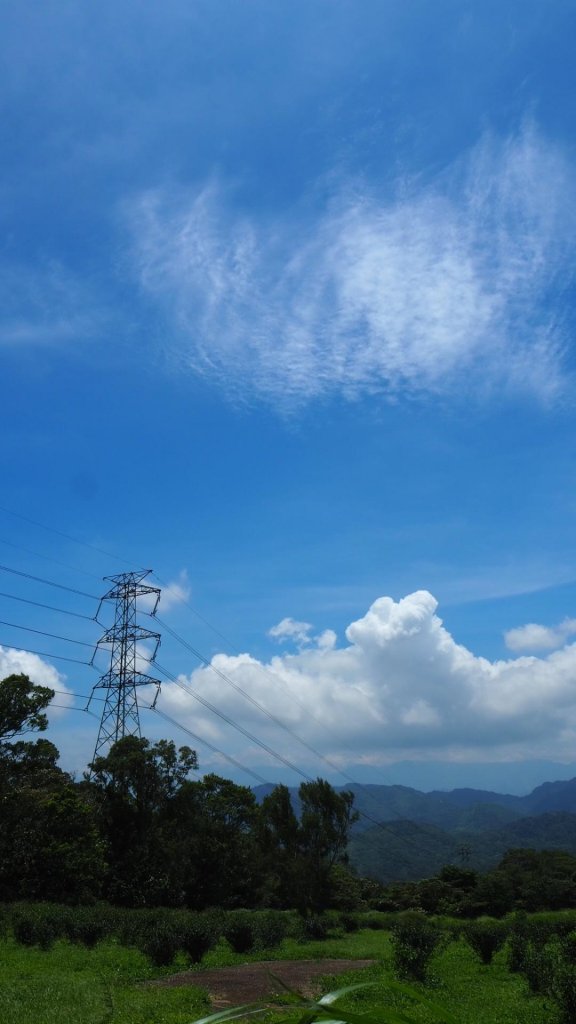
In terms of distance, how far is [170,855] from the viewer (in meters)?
42.9

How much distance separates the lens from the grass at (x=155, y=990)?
12492 millimetres

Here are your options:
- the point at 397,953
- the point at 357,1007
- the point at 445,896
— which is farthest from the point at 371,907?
the point at 357,1007

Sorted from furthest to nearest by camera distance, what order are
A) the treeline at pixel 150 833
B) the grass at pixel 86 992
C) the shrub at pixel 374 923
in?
the shrub at pixel 374 923 → the treeline at pixel 150 833 → the grass at pixel 86 992

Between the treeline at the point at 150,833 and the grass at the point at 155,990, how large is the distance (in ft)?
44.3

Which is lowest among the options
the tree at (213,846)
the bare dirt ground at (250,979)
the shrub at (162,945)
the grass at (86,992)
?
the bare dirt ground at (250,979)

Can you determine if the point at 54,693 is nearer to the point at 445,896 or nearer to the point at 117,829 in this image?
the point at 117,829

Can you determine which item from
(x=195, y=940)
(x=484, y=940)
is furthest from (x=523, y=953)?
(x=195, y=940)

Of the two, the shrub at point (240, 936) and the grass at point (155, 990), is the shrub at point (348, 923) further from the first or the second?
the shrub at point (240, 936)

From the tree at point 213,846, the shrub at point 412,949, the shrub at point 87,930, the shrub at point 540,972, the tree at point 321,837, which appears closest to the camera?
the shrub at point 540,972

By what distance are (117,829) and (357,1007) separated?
33.0 m

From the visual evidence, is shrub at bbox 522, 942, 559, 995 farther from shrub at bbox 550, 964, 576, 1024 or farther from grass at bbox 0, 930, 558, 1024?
shrub at bbox 550, 964, 576, 1024

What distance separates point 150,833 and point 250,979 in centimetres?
2784

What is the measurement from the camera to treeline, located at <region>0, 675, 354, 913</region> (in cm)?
3600

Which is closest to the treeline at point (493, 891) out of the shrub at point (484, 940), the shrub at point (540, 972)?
the shrub at point (484, 940)
